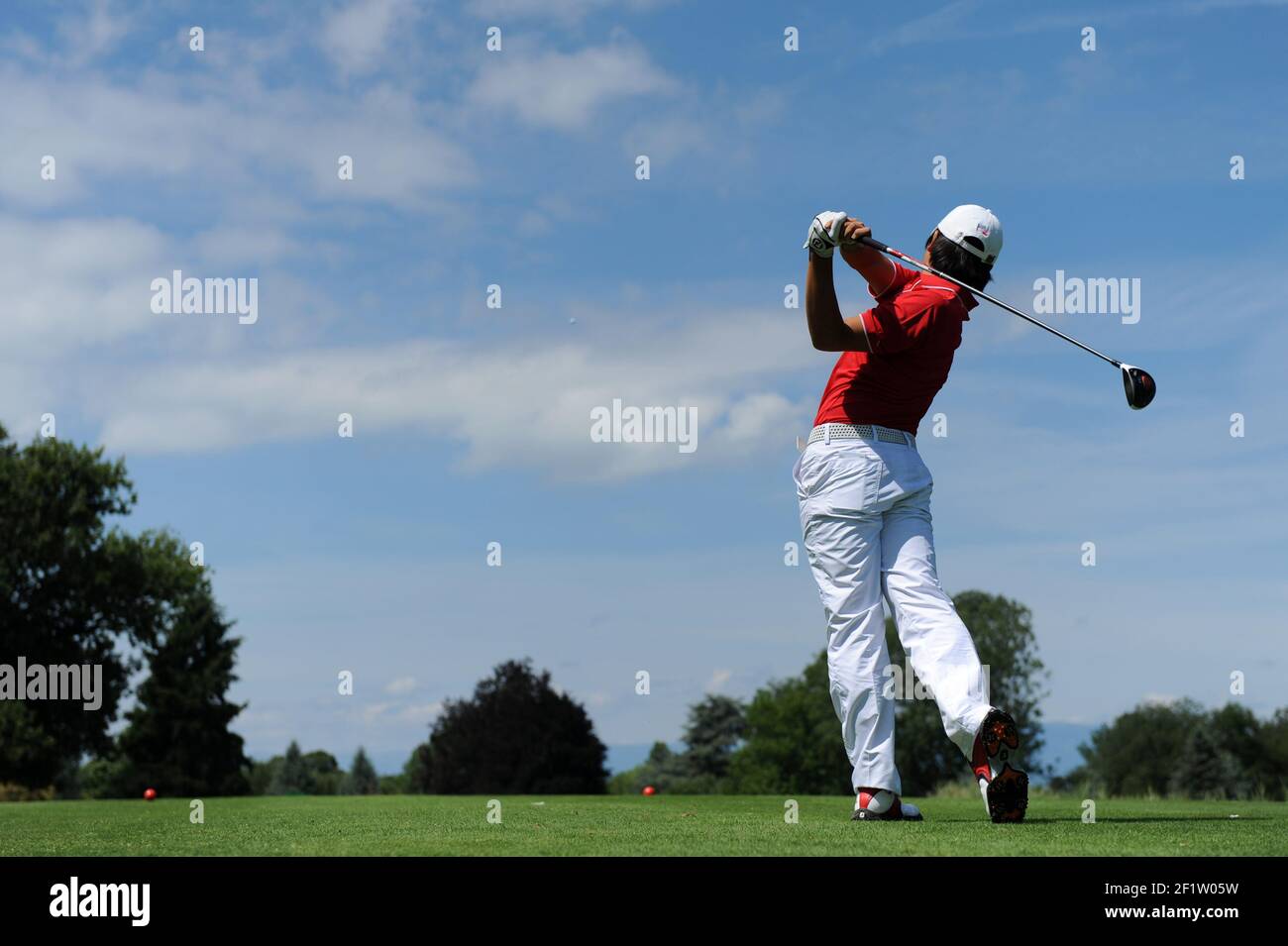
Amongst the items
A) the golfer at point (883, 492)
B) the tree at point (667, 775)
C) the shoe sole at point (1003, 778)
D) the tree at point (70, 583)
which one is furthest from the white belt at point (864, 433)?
the tree at point (667, 775)

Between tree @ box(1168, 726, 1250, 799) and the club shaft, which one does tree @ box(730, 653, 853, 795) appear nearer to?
tree @ box(1168, 726, 1250, 799)

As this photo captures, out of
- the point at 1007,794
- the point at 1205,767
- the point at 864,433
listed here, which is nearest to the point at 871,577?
the point at 864,433

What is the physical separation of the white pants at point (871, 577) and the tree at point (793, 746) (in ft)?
230

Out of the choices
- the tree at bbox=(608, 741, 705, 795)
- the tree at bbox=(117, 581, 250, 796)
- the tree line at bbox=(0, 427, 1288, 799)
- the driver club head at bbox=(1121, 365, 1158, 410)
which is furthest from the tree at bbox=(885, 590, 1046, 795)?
the driver club head at bbox=(1121, 365, 1158, 410)

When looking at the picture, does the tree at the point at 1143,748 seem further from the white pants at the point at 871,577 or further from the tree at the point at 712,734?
the white pants at the point at 871,577

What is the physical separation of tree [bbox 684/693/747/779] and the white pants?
8730 centimetres

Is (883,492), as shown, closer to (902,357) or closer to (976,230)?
(902,357)

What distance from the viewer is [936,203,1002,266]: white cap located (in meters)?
7.13

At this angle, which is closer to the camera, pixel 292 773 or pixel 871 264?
pixel 871 264

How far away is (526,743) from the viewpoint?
50844 millimetres

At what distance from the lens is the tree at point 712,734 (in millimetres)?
93250

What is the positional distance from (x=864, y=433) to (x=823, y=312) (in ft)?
2.84
